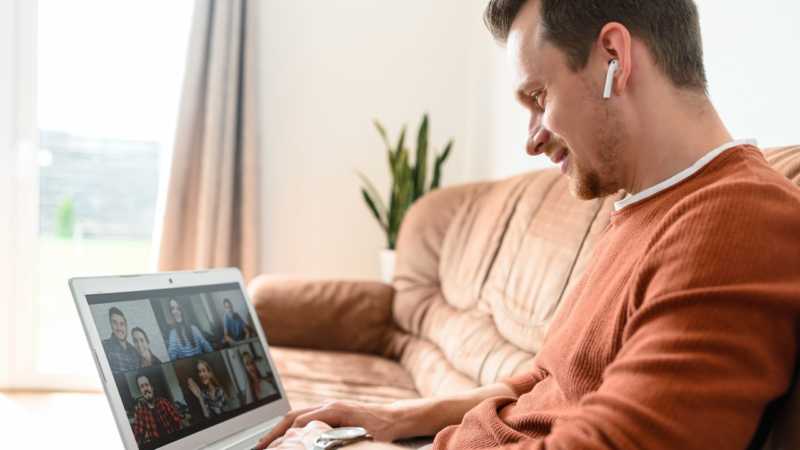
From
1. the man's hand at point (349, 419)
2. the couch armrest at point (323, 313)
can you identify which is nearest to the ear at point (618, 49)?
the man's hand at point (349, 419)

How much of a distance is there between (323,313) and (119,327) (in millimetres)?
1677

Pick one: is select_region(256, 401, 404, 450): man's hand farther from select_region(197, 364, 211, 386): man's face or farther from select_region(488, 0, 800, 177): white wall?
select_region(488, 0, 800, 177): white wall

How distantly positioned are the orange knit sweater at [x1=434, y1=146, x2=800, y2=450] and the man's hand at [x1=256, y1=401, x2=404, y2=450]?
43cm

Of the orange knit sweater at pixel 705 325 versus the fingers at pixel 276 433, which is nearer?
the orange knit sweater at pixel 705 325

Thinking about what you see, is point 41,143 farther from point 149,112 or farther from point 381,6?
point 381,6

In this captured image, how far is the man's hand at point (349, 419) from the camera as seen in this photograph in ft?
3.92

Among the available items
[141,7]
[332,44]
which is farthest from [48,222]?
[332,44]

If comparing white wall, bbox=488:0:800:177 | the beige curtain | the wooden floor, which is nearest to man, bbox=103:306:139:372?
white wall, bbox=488:0:800:177

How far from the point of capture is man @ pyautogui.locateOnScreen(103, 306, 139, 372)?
1.10 meters

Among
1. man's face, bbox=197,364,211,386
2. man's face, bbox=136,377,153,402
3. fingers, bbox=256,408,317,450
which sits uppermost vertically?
man's face, bbox=136,377,153,402

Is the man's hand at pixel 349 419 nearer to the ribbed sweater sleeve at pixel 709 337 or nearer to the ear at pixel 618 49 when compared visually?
the ribbed sweater sleeve at pixel 709 337

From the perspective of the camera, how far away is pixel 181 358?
1237 mm

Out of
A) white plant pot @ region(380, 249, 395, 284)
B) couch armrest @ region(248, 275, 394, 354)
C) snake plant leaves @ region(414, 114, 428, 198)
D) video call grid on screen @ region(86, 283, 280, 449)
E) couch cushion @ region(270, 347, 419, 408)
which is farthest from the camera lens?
snake plant leaves @ region(414, 114, 428, 198)

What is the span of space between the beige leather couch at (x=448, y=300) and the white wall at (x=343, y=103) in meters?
0.94
